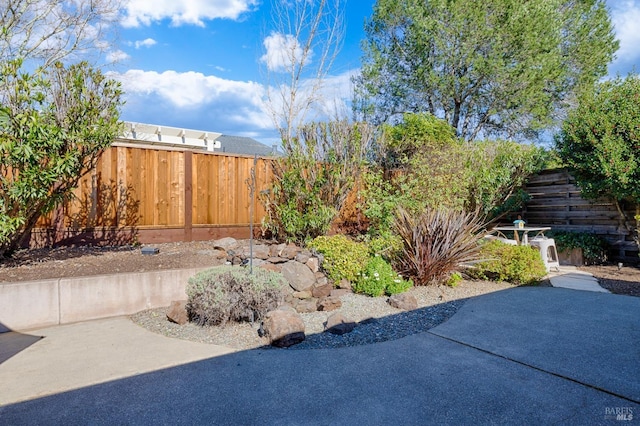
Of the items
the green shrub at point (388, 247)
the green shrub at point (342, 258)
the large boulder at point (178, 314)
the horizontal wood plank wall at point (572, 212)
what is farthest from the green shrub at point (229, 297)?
the horizontal wood plank wall at point (572, 212)

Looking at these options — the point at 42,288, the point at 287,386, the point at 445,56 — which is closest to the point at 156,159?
the point at 42,288

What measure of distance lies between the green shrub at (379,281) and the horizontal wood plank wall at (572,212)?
480cm

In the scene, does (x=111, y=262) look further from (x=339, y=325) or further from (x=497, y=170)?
(x=497, y=170)

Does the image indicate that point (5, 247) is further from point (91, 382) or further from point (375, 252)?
point (375, 252)

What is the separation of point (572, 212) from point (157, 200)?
805 centimetres

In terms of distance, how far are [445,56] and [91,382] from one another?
12389mm

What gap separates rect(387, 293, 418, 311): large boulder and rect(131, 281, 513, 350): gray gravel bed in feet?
0.17

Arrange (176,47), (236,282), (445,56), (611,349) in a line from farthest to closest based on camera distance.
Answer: (445,56), (176,47), (236,282), (611,349)

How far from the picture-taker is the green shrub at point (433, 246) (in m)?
5.20

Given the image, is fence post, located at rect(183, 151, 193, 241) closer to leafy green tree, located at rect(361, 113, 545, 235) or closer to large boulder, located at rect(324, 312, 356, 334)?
leafy green tree, located at rect(361, 113, 545, 235)

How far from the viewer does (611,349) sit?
10.1ft

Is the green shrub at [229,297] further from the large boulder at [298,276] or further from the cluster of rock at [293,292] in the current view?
the large boulder at [298,276]

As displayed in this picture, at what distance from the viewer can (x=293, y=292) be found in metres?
4.95

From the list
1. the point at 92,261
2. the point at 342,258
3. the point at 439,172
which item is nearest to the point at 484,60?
the point at 439,172
